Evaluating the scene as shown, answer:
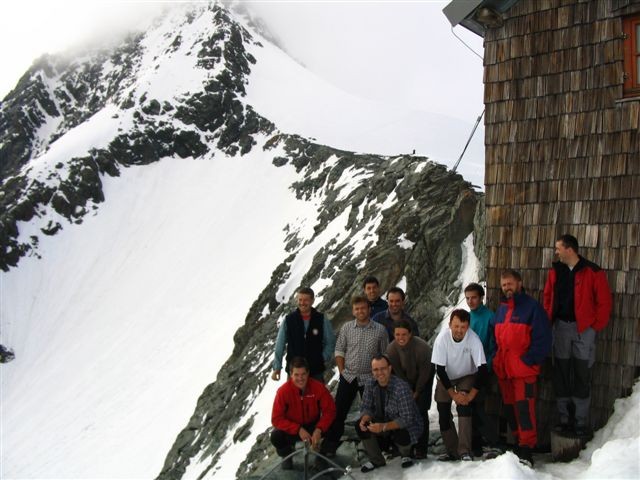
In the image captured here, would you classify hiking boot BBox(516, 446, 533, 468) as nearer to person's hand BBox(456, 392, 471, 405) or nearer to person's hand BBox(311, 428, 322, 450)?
person's hand BBox(456, 392, 471, 405)

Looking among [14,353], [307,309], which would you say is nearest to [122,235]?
[14,353]

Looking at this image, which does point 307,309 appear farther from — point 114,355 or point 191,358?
point 114,355

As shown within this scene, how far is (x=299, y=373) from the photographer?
22.3 feet

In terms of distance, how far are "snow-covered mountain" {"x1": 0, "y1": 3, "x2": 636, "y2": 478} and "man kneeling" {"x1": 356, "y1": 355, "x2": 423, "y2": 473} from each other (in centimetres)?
125

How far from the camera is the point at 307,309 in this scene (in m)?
7.95

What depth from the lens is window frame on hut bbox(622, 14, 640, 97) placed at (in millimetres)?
6977

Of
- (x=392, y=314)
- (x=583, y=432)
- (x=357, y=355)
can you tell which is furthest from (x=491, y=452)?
(x=392, y=314)

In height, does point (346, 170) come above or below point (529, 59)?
above

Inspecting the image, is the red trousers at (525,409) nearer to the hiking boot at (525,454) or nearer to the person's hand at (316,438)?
the hiking boot at (525,454)

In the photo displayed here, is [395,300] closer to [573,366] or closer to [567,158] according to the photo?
[573,366]

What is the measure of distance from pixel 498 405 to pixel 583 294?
2026mm

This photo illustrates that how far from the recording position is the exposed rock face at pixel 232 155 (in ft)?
53.4

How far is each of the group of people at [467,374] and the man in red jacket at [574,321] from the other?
0.04 feet

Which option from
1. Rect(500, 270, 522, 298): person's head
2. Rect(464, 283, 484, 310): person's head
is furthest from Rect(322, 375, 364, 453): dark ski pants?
Rect(500, 270, 522, 298): person's head
